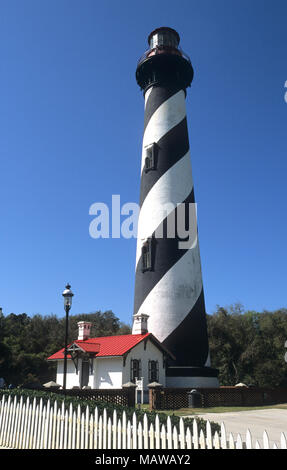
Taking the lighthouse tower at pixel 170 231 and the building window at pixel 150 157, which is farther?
the building window at pixel 150 157

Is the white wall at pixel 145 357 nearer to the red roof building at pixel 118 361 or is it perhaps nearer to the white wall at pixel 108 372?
the red roof building at pixel 118 361

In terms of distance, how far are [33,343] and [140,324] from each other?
62.4 feet

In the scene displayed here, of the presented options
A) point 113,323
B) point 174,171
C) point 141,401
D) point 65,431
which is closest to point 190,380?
point 141,401

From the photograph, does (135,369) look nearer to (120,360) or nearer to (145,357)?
(145,357)

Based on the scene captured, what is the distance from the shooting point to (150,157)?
24078mm

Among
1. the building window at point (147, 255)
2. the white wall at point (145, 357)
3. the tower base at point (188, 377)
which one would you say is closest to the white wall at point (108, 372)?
the white wall at point (145, 357)

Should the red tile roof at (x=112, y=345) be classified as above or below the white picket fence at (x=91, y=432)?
above

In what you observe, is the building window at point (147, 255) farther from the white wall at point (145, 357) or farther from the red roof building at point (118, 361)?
the white wall at point (145, 357)

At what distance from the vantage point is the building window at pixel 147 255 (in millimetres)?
22188

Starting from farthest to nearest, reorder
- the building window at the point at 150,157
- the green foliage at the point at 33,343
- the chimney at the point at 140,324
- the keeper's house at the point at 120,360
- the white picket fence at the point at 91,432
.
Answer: the green foliage at the point at 33,343, the building window at the point at 150,157, the chimney at the point at 140,324, the keeper's house at the point at 120,360, the white picket fence at the point at 91,432

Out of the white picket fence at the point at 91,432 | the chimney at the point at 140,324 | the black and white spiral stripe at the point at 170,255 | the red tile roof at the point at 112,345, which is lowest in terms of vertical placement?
the white picket fence at the point at 91,432

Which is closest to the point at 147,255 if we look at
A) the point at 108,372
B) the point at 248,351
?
the point at 108,372

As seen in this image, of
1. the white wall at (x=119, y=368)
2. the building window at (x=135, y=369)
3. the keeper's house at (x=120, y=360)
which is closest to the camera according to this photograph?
the white wall at (x=119, y=368)
